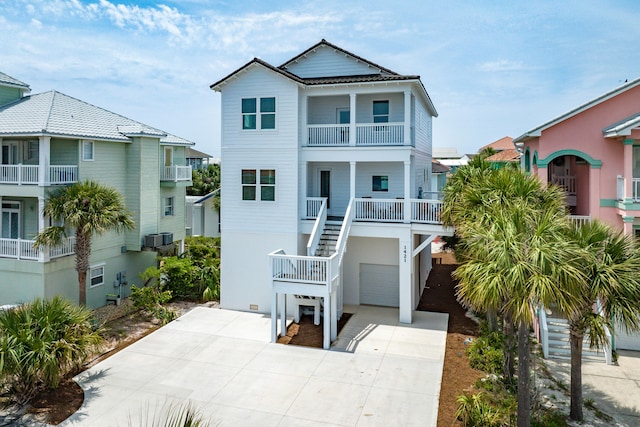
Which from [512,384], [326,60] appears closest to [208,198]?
[326,60]

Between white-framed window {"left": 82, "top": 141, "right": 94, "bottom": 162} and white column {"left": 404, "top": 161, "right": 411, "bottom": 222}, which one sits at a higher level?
white-framed window {"left": 82, "top": 141, "right": 94, "bottom": 162}

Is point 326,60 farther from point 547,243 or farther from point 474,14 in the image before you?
point 547,243

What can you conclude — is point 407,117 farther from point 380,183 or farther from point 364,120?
point 380,183

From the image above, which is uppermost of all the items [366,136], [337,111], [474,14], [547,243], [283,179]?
[474,14]

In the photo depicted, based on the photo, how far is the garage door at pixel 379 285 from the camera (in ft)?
65.0

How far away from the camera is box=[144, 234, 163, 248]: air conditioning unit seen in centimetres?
2211

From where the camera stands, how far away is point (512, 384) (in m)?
12.2

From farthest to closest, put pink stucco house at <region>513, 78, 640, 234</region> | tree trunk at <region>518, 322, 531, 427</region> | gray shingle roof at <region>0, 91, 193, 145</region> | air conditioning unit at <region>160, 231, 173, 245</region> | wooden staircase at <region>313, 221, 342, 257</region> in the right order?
air conditioning unit at <region>160, 231, 173, 245</region>
gray shingle roof at <region>0, 91, 193, 145</region>
wooden staircase at <region>313, 221, 342, 257</region>
pink stucco house at <region>513, 78, 640, 234</region>
tree trunk at <region>518, 322, 531, 427</region>

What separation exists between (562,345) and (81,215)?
17738 millimetres

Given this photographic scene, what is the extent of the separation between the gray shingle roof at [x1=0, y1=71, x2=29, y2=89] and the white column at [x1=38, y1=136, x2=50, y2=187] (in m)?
5.99

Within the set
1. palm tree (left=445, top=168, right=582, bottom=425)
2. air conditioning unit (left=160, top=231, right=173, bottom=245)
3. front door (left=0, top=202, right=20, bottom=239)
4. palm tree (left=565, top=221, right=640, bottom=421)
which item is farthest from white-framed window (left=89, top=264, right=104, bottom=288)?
palm tree (left=565, top=221, right=640, bottom=421)

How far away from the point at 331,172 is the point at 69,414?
13.7 meters

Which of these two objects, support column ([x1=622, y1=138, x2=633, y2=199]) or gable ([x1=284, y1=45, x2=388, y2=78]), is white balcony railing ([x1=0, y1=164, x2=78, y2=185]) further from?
support column ([x1=622, y1=138, x2=633, y2=199])

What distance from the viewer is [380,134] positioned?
61.2 ft
